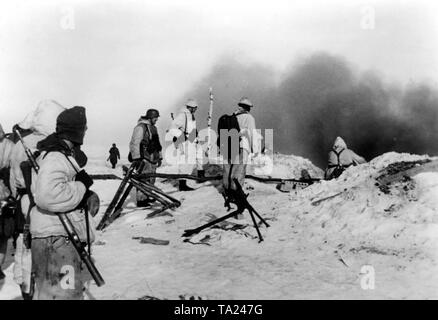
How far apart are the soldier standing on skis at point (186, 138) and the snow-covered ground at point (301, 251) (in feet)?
12.5

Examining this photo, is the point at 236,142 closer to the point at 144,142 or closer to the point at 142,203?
the point at 144,142

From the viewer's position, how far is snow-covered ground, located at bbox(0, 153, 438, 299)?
14.3ft

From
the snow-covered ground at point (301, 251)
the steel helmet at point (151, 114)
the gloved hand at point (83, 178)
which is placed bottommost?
the snow-covered ground at point (301, 251)

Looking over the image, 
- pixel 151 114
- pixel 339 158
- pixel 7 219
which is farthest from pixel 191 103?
pixel 7 219

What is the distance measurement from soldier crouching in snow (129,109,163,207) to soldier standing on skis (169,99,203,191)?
170cm

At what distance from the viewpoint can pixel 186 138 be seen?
39.7ft

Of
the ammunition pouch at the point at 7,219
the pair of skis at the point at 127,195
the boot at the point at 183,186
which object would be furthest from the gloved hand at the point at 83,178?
the boot at the point at 183,186

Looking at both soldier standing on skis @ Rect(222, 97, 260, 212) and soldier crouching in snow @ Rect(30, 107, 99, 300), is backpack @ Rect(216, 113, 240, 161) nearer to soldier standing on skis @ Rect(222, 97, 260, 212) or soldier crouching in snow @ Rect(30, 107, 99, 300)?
soldier standing on skis @ Rect(222, 97, 260, 212)

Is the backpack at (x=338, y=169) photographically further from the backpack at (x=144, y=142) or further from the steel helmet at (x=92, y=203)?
the steel helmet at (x=92, y=203)

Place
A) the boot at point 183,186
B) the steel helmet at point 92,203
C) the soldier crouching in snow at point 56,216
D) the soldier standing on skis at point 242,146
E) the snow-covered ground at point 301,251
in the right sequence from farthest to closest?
the boot at point 183,186
the soldier standing on skis at point 242,146
the snow-covered ground at point 301,251
the steel helmet at point 92,203
the soldier crouching in snow at point 56,216

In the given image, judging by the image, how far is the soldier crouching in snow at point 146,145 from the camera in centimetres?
935

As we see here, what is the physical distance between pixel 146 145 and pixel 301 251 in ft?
16.7

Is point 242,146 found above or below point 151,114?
below

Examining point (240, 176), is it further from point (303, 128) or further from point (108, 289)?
point (303, 128)
